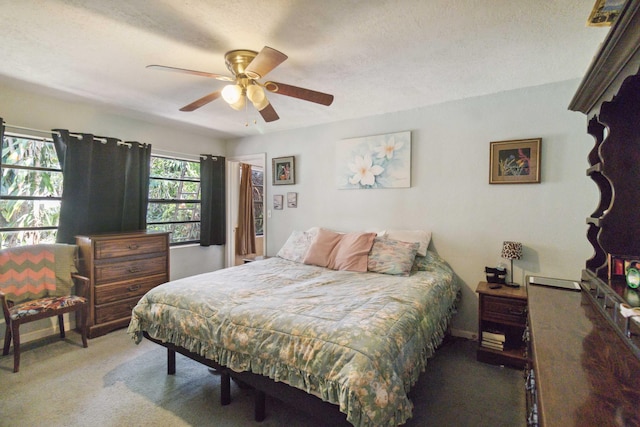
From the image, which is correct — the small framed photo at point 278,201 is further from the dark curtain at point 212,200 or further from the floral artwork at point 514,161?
the floral artwork at point 514,161

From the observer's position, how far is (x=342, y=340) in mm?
1478

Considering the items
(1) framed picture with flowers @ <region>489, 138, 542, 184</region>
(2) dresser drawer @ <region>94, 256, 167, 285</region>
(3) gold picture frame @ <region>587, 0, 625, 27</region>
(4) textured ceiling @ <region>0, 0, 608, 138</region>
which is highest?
(4) textured ceiling @ <region>0, 0, 608, 138</region>

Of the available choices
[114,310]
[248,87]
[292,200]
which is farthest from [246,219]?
[248,87]

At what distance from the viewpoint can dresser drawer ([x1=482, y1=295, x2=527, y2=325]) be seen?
2.41 meters

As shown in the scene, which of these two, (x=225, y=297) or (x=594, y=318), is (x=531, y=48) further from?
(x=225, y=297)

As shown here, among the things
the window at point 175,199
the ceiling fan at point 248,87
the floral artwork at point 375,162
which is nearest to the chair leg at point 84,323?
the window at point 175,199

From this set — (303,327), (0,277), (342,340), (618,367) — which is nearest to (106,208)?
(0,277)

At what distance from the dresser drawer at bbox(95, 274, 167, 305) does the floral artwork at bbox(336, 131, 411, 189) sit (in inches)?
99.4

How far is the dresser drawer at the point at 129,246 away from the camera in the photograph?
3.05 metres

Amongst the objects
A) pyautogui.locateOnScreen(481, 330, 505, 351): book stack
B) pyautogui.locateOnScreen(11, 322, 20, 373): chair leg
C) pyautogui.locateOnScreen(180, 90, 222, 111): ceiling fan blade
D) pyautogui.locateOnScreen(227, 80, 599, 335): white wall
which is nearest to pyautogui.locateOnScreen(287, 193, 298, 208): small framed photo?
pyautogui.locateOnScreen(227, 80, 599, 335): white wall

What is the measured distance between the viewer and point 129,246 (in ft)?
10.8

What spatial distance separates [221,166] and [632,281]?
15.4 feet

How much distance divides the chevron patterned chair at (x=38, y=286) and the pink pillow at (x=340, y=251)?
2.28 meters

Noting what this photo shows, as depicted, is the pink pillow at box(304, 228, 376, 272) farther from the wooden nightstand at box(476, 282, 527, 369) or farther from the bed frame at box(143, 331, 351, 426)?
the bed frame at box(143, 331, 351, 426)
